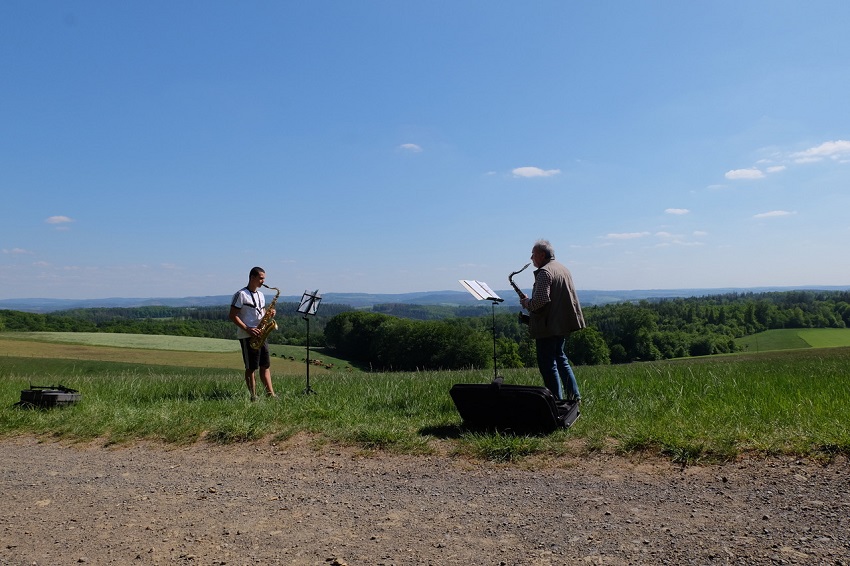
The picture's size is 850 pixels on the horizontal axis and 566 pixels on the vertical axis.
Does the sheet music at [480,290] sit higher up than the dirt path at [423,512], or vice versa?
the sheet music at [480,290]

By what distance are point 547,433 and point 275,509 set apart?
2.80 meters

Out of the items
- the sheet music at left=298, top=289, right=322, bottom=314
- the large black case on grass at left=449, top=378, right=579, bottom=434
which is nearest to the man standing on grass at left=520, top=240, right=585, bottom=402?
the large black case on grass at left=449, top=378, right=579, bottom=434

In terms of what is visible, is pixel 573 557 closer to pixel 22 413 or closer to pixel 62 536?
pixel 62 536

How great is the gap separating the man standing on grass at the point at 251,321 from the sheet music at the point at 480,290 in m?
3.28

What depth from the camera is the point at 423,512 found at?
4023 millimetres

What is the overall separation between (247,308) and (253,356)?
2.43 ft

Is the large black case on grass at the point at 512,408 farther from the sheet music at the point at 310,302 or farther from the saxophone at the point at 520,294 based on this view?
the sheet music at the point at 310,302

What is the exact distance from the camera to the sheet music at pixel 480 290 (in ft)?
24.4

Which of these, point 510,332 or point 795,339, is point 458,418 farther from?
point 510,332

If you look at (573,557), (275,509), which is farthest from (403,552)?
(275,509)

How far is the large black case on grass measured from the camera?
5.66 meters

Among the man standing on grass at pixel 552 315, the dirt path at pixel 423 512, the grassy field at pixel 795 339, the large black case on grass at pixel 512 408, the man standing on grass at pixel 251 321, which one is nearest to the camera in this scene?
the dirt path at pixel 423 512

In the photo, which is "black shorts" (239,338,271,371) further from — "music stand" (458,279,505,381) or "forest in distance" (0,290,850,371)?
"forest in distance" (0,290,850,371)

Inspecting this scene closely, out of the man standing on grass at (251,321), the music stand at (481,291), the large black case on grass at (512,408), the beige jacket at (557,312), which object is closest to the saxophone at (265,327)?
the man standing on grass at (251,321)
